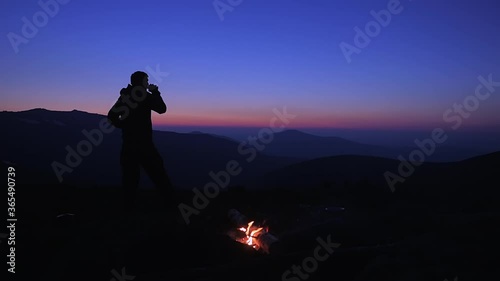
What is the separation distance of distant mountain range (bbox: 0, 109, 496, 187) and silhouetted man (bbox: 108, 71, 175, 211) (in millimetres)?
30450

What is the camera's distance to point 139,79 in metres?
6.15

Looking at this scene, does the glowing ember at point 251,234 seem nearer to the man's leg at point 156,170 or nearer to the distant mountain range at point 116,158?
the man's leg at point 156,170

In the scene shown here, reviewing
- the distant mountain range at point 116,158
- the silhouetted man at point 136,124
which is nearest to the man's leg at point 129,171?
the silhouetted man at point 136,124

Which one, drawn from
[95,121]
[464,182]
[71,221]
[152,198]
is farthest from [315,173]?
[95,121]

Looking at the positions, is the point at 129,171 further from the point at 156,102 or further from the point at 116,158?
the point at 116,158

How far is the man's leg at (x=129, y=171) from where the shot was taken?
6180mm

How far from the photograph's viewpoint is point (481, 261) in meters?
2.34

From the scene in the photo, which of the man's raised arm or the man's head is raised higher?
the man's head

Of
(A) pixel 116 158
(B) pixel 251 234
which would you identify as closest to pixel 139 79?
(B) pixel 251 234

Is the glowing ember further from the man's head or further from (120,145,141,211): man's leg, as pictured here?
the man's head

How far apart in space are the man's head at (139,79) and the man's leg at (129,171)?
1.32 meters

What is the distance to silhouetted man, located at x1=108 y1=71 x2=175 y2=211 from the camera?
6.14 metres

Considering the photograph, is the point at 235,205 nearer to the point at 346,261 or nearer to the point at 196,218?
the point at 196,218

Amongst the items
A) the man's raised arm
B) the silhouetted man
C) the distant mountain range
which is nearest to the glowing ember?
the silhouetted man
